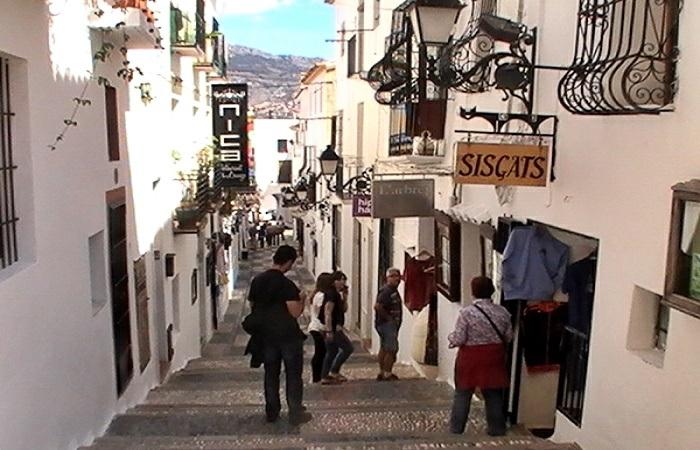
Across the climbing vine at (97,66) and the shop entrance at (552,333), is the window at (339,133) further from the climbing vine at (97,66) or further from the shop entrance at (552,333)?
the shop entrance at (552,333)

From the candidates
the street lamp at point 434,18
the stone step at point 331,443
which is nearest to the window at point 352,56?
the street lamp at point 434,18

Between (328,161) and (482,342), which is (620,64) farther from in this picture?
(328,161)

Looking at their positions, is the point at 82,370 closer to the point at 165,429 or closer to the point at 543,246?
the point at 165,429

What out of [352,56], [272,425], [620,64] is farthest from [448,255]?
[352,56]

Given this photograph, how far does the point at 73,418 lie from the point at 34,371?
117 cm

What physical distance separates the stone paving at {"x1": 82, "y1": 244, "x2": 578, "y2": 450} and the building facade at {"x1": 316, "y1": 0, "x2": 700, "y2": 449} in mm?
806

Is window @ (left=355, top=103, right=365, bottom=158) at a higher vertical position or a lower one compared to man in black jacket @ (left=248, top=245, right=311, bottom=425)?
higher

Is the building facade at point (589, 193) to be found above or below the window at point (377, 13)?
below

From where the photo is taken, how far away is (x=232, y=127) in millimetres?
19141

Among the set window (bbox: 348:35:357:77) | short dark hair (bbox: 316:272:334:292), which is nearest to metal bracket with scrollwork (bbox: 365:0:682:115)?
short dark hair (bbox: 316:272:334:292)

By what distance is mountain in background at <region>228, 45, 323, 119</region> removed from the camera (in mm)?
77812

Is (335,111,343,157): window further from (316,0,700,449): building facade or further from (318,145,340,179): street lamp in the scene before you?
(316,0,700,449): building facade

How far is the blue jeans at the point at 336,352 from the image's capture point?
996 centimetres

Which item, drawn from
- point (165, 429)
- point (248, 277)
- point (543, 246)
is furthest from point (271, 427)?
point (248, 277)
